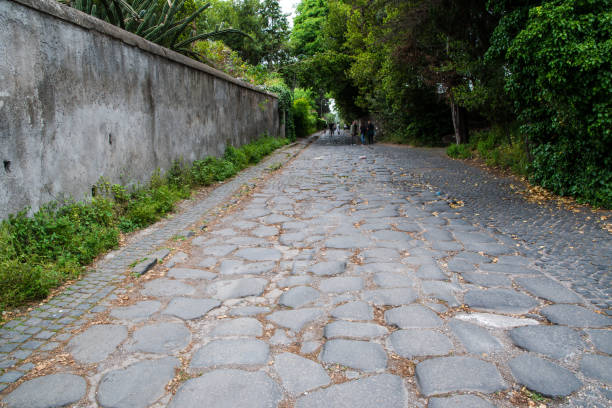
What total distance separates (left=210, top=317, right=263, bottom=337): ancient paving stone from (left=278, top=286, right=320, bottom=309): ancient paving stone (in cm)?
37

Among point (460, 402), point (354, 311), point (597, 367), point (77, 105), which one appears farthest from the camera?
point (77, 105)

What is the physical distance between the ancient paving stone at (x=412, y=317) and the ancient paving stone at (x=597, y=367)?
0.85 metres

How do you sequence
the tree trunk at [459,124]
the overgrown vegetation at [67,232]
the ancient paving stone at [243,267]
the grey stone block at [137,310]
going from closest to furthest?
the grey stone block at [137,310], the overgrown vegetation at [67,232], the ancient paving stone at [243,267], the tree trunk at [459,124]

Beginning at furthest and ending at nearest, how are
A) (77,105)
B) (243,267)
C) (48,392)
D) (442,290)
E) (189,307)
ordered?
1. (77,105)
2. (243,267)
3. (442,290)
4. (189,307)
5. (48,392)

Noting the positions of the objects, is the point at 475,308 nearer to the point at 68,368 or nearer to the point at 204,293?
the point at 204,293

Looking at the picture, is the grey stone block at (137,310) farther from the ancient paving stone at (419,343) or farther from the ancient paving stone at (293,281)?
the ancient paving stone at (419,343)

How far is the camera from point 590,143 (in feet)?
20.6

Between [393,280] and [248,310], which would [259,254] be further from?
[393,280]

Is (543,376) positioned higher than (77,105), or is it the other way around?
(77,105)

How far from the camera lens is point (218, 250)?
4605 mm

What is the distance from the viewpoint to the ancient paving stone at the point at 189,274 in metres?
3.83

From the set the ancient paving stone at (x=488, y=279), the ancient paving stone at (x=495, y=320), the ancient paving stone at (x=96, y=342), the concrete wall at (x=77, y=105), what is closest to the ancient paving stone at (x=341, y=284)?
the ancient paving stone at (x=495, y=320)

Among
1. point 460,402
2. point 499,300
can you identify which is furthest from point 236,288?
point 499,300

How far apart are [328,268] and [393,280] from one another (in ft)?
2.13
